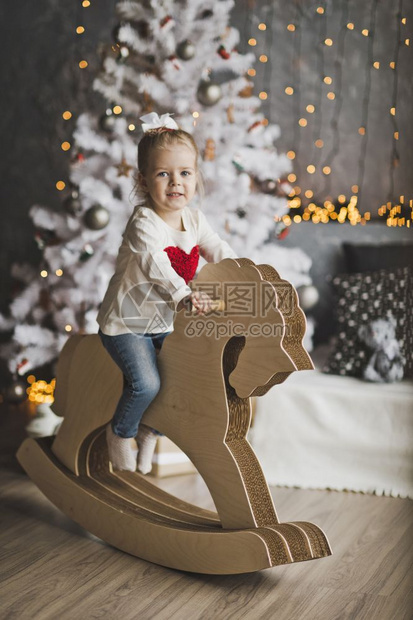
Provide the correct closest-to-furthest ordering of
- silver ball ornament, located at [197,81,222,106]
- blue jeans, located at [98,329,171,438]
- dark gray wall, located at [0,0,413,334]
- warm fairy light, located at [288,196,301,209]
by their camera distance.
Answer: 1. blue jeans, located at [98,329,171,438]
2. silver ball ornament, located at [197,81,222,106]
3. dark gray wall, located at [0,0,413,334]
4. warm fairy light, located at [288,196,301,209]

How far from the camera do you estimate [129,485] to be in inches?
84.4

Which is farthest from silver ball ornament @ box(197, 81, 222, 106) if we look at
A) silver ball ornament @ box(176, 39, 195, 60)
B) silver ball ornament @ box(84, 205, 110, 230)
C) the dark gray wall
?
the dark gray wall

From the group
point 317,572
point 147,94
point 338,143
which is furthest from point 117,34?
point 317,572

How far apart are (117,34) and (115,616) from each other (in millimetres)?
2280

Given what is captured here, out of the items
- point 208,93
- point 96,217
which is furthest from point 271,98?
point 96,217

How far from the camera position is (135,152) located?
2.93 meters

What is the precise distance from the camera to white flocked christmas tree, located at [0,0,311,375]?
2.91 meters

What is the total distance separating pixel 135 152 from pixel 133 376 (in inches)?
52.6

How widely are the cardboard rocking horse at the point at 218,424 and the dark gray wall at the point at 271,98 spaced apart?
1558mm

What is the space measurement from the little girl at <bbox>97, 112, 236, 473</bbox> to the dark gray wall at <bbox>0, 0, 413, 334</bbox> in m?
1.47

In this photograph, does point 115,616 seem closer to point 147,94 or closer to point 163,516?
point 163,516

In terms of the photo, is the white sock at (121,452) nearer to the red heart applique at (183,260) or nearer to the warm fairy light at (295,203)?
the red heart applique at (183,260)

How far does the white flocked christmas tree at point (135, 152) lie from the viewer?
9.55 ft

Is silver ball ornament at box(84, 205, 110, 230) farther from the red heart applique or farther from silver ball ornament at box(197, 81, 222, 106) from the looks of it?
the red heart applique
